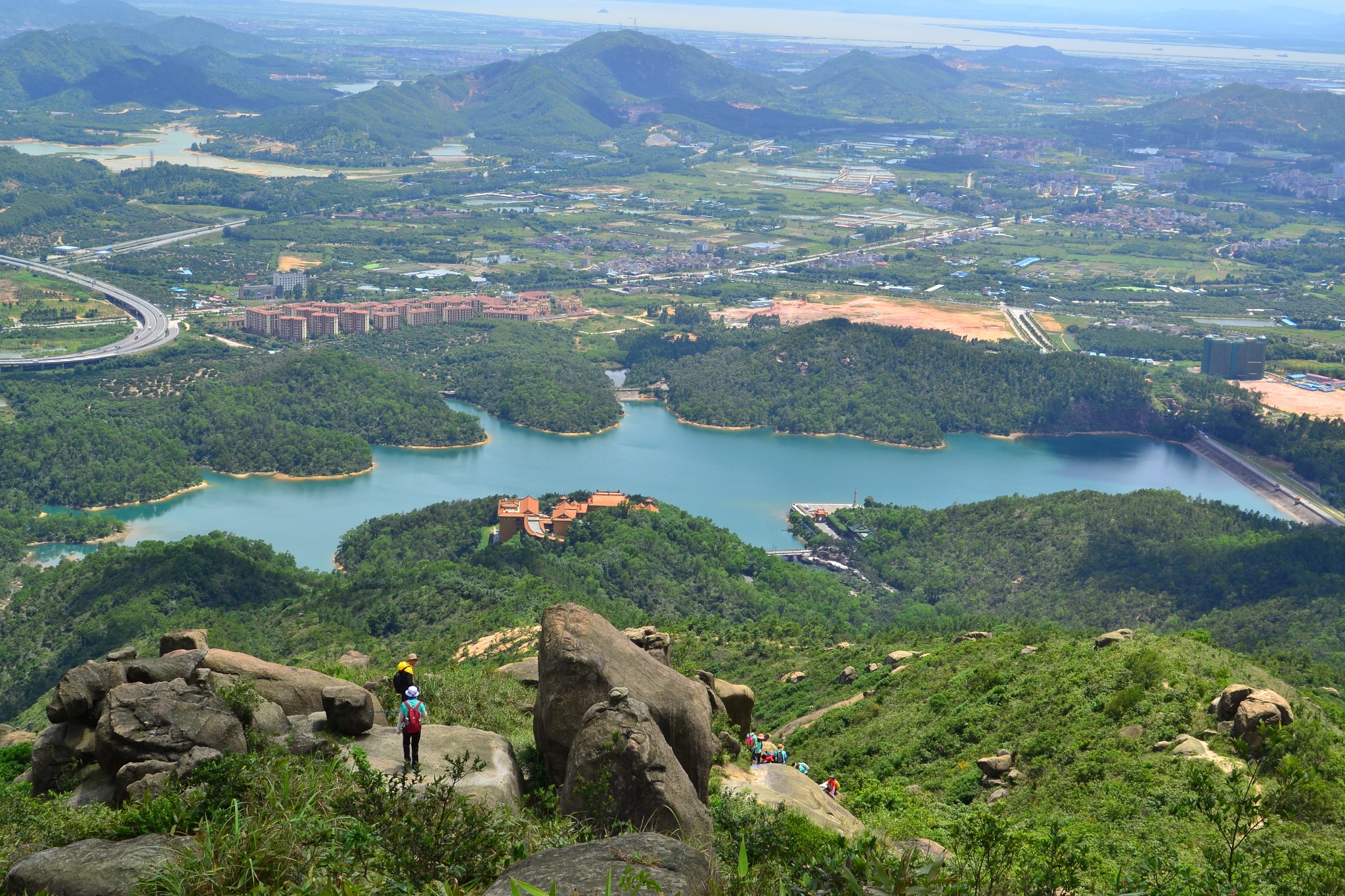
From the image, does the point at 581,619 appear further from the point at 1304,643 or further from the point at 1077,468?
the point at 1077,468

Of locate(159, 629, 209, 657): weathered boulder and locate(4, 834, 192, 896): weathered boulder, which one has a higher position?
locate(4, 834, 192, 896): weathered boulder

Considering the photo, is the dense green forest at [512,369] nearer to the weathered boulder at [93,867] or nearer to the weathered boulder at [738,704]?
the weathered boulder at [738,704]

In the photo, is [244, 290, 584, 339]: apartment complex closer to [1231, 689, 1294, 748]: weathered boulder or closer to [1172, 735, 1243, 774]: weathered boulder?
[1172, 735, 1243, 774]: weathered boulder

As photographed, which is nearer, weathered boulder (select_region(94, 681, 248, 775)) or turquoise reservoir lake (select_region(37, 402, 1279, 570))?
weathered boulder (select_region(94, 681, 248, 775))

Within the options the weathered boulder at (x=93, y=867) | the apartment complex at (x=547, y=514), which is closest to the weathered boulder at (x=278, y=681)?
the weathered boulder at (x=93, y=867)

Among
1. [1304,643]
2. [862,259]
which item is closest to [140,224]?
[862,259]

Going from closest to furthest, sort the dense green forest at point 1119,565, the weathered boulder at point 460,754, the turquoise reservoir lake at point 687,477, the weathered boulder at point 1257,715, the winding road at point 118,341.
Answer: the weathered boulder at point 460,754 → the weathered boulder at point 1257,715 → the dense green forest at point 1119,565 → the turquoise reservoir lake at point 687,477 → the winding road at point 118,341

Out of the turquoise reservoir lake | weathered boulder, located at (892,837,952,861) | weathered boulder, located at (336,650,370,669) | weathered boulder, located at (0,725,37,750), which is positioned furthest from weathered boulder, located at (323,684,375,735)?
the turquoise reservoir lake
